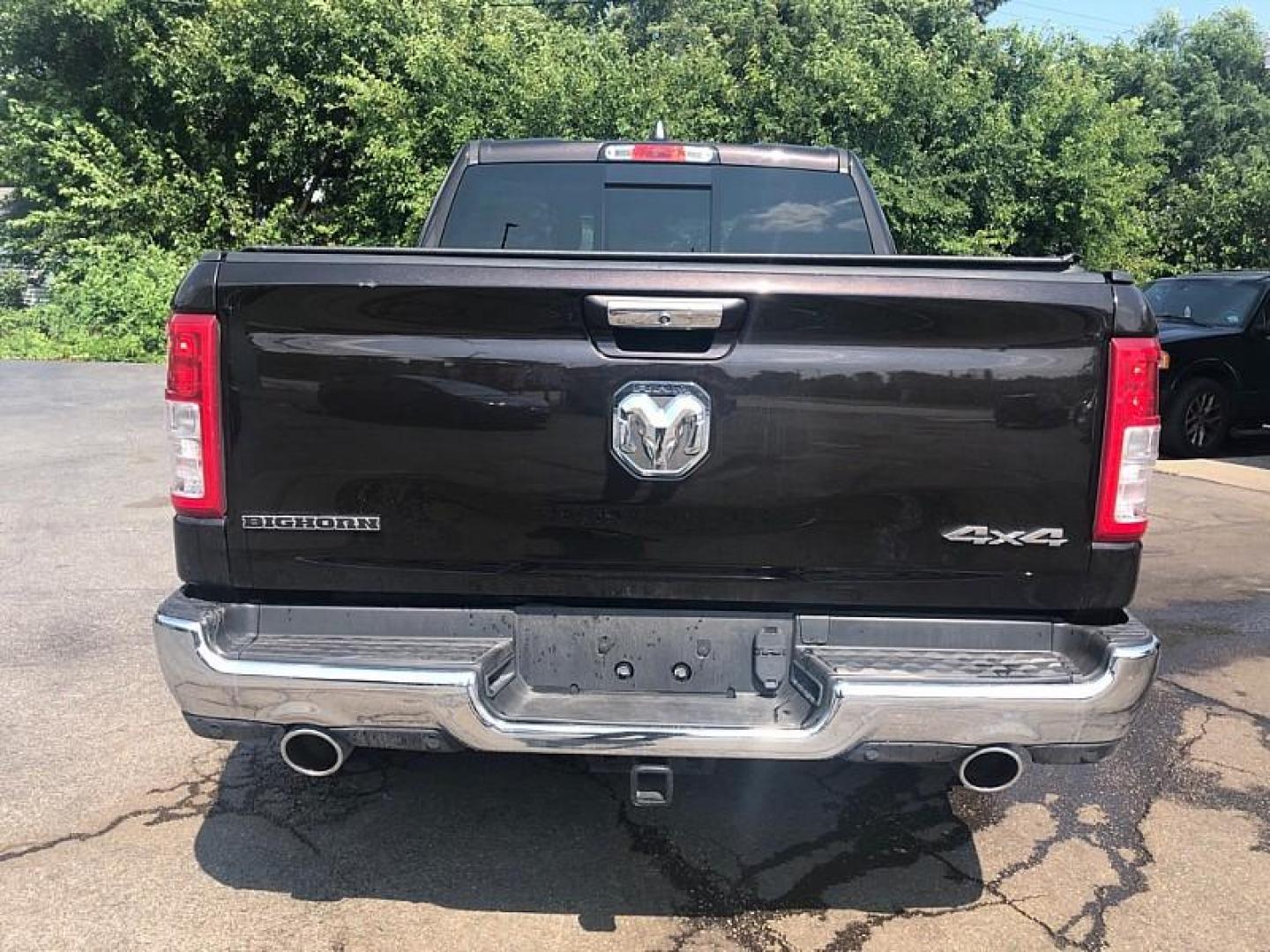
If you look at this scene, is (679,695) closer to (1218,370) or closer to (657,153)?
(657,153)

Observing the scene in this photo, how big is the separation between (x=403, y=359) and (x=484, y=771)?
176 centimetres

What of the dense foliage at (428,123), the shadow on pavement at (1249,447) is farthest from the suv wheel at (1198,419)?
the dense foliage at (428,123)

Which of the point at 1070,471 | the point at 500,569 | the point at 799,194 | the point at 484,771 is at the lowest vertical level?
the point at 484,771

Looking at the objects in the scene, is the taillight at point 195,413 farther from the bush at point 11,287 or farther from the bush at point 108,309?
the bush at point 11,287

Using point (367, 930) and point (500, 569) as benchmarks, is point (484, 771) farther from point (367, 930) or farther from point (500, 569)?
point (500, 569)

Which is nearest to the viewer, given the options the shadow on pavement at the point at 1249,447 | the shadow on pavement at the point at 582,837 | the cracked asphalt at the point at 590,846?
the cracked asphalt at the point at 590,846

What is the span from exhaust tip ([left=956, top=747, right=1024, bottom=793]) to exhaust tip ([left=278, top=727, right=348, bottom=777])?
59.5 inches

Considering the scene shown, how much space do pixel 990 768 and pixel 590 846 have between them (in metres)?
1.26

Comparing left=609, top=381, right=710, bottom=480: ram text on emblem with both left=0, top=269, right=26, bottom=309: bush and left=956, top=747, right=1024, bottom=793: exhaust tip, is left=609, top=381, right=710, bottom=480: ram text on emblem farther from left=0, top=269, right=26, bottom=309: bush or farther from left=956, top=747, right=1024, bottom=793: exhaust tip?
left=0, top=269, right=26, bottom=309: bush

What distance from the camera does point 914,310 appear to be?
2502 millimetres

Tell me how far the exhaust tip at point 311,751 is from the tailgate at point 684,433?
0.45 metres

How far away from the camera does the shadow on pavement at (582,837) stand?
302cm

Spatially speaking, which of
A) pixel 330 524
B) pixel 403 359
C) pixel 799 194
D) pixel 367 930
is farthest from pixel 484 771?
pixel 799 194

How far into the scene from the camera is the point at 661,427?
2.54m
